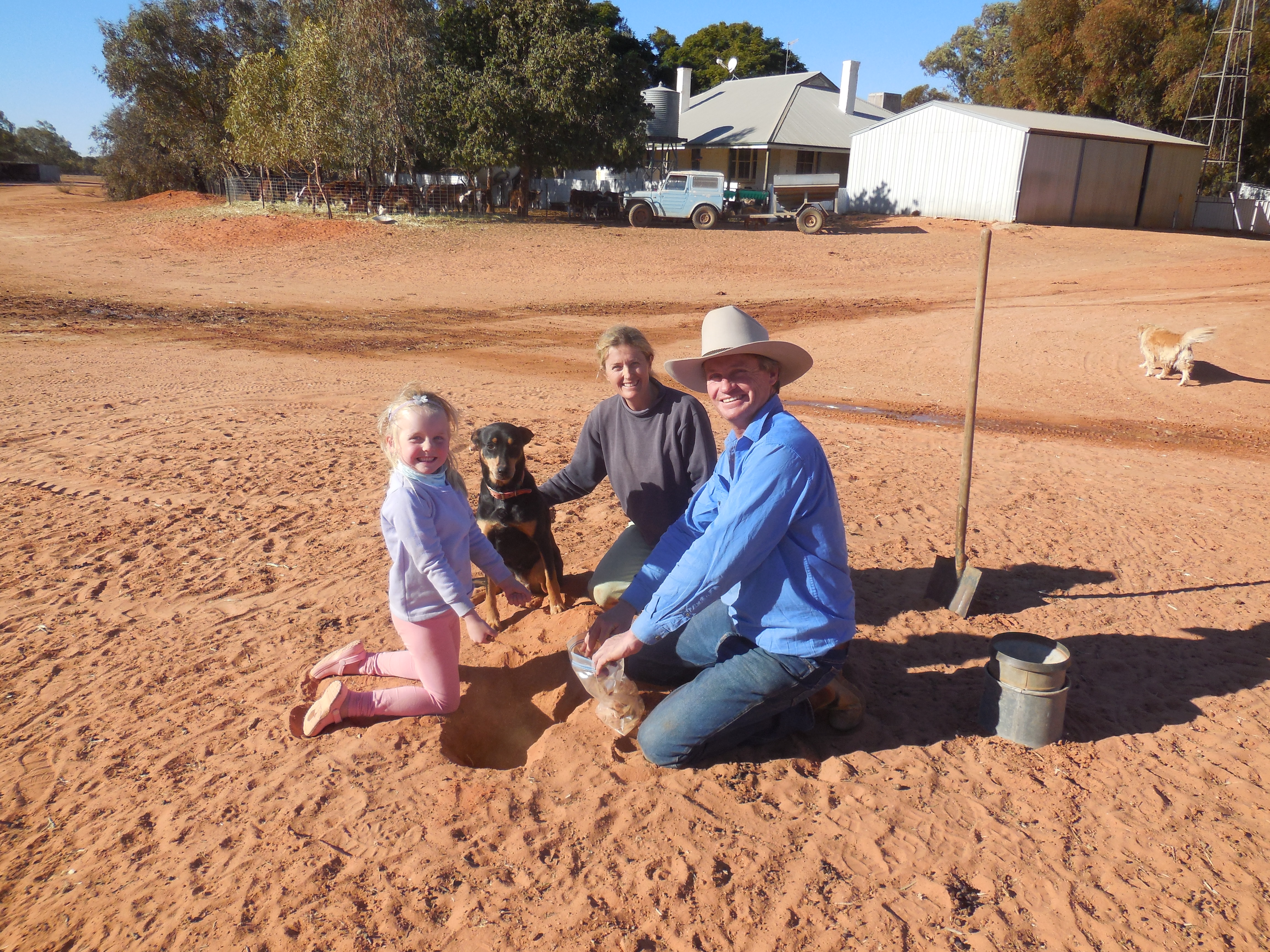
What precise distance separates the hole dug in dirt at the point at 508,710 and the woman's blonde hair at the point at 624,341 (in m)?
1.53

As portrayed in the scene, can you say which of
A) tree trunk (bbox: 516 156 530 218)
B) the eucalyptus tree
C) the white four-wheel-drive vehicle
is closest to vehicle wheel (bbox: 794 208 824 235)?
the white four-wheel-drive vehicle

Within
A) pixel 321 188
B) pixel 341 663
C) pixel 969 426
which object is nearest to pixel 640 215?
pixel 321 188

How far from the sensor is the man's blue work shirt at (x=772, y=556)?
3037mm

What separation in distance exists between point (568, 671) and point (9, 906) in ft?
7.32

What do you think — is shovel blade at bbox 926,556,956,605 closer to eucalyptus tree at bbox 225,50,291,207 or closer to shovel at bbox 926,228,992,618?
shovel at bbox 926,228,992,618

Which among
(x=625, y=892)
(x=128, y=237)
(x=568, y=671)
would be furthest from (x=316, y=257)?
(x=625, y=892)

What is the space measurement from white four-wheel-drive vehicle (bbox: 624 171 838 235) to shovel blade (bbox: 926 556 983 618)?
23.7m

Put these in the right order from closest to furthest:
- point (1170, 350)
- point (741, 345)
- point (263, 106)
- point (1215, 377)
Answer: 1. point (741, 345)
2. point (1170, 350)
3. point (1215, 377)
4. point (263, 106)

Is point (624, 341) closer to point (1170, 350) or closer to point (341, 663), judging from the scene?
point (341, 663)

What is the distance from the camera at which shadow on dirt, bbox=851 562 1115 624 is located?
16.1 feet

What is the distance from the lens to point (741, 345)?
10.3 feet

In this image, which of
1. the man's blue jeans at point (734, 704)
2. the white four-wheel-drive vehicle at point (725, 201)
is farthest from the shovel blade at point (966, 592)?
the white four-wheel-drive vehicle at point (725, 201)

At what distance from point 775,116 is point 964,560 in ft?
118

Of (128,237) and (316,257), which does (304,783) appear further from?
(128,237)
